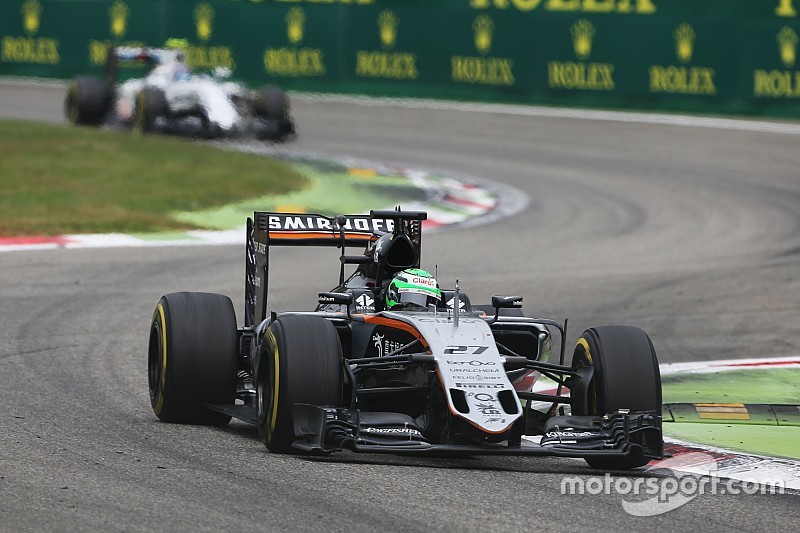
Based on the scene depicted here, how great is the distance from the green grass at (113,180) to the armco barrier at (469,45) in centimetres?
728

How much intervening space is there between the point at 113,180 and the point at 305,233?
10.8 m

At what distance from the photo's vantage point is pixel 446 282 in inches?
587

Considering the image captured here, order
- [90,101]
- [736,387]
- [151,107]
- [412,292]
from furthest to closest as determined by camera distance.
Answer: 1. [90,101]
2. [151,107]
3. [736,387]
4. [412,292]

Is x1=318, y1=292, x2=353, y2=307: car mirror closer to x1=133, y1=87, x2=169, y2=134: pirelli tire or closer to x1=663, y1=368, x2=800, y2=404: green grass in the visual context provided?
x1=663, y1=368, x2=800, y2=404: green grass

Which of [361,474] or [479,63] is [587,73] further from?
[361,474]

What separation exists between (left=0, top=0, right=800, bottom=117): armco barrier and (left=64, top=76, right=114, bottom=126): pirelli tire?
5.27 m

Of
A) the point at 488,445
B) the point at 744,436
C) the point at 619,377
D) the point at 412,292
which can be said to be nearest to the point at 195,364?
the point at 412,292

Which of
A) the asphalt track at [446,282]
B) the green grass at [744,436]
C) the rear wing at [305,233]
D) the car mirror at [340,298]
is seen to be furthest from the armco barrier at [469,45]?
the car mirror at [340,298]

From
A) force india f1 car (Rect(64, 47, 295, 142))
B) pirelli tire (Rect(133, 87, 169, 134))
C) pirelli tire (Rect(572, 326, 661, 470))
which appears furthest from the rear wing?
pirelli tire (Rect(133, 87, 169, 134))

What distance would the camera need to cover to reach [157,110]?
946 inches

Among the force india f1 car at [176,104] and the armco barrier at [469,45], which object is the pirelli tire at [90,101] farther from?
the armco barrier at [469,45]

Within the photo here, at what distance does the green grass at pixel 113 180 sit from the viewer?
1761 cm

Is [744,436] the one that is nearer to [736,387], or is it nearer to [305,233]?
[736,387]

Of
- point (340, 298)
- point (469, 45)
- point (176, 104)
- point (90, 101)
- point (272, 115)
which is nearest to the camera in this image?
point (340, 298)
